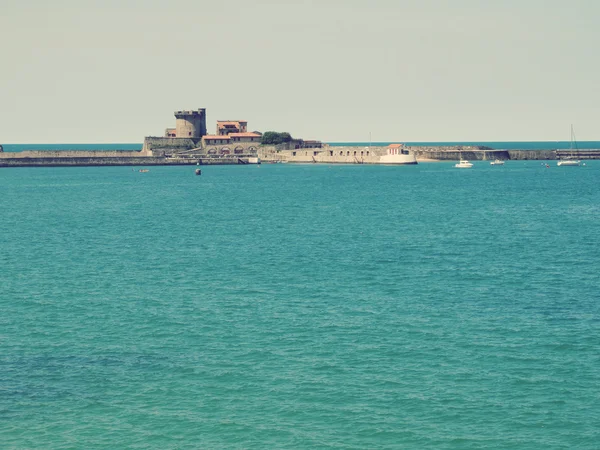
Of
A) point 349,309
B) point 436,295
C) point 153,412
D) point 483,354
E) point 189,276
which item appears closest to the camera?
point 153,412

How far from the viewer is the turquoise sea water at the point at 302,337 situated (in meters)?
24.6

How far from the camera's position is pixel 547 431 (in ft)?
79.1

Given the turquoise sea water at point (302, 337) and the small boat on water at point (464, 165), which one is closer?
the turquoise sea water at point (302, 337)

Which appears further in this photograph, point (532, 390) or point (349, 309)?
point (349, 309)

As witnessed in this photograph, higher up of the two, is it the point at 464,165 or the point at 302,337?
the point at 464,165

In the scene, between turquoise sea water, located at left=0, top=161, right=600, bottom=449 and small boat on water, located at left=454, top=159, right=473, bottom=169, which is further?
small boat on water, located at left=454, top=159, right=473, bottom=169

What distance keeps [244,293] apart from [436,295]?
30.5ft

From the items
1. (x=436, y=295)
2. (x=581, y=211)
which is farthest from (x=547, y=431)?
(x=581, y=211)

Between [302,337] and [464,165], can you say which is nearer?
[302,337]

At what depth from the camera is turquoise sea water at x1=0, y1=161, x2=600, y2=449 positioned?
969 inches

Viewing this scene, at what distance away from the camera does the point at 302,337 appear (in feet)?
109

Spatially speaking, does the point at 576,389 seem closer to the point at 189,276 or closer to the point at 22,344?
the point at 22,344

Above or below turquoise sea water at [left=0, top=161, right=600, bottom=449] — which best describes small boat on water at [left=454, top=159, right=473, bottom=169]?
above

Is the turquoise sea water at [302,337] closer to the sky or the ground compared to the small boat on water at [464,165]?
closer to the ground
